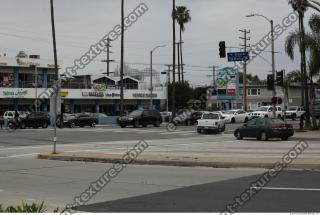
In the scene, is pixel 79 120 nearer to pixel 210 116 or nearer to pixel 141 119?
pixel 141 119

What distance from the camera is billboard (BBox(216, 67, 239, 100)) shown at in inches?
3952

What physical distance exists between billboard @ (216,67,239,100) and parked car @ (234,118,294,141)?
64979 mm

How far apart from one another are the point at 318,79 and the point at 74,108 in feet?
153

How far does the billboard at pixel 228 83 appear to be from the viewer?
3952 inches

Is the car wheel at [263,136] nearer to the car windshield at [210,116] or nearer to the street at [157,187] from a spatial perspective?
the car windshield at [210,116]

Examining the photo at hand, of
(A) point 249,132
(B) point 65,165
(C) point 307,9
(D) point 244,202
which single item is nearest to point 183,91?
(C) point 307,9

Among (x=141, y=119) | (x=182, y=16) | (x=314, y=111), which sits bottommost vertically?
(x=141, y=119)

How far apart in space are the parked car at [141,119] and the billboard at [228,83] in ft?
157

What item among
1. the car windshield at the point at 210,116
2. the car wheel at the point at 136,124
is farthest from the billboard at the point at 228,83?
the car windshield at the point at 210,116

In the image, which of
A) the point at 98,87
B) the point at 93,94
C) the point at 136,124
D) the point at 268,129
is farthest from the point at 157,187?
the point at 98,87

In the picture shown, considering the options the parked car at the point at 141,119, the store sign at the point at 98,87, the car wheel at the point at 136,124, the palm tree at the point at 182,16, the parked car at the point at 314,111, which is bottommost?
the car wheel at the point at 136,124

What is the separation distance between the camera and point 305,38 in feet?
135

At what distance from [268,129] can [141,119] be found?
19993 millimetres

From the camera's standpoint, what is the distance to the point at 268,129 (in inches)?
1342
